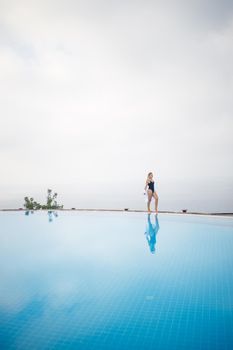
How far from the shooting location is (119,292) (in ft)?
11.6

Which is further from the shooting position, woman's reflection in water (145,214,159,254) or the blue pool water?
woman's reflection in water (145,214,159,254)

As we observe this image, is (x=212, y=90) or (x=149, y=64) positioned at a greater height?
(x=149, y=64)

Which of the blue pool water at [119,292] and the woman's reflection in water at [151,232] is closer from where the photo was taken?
the blue pool water at [119,292]

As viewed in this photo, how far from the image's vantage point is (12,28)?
10.2 meters

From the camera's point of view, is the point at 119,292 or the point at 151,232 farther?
the point at 151,232

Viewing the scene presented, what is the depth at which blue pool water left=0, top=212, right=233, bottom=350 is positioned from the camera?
2473 mm

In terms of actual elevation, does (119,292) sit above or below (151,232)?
below

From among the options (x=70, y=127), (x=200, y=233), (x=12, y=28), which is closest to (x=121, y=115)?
(x=70, y=127)

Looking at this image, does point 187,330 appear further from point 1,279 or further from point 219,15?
point 219,15

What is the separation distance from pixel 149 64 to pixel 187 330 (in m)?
12.8

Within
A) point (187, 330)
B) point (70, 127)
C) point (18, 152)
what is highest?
point (70, 127)

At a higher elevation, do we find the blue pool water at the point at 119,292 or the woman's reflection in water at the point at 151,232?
the woman's reflection in water at the point at 151,232

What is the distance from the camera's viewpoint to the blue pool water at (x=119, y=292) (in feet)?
8.11

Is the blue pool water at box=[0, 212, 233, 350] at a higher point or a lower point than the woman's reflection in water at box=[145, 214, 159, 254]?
lower
